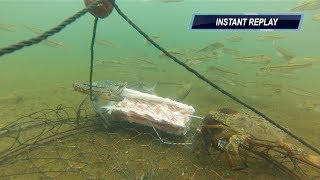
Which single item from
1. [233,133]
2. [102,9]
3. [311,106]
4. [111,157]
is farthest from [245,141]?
[311,106]

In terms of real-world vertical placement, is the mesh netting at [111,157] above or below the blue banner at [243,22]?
below

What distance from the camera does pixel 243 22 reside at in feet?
21.1

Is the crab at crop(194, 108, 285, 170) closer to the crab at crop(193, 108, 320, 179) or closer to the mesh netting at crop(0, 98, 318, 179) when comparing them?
the crab at crop(193, 108, 320, 179)

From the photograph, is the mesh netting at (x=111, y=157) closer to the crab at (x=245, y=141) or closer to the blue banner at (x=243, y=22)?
the crab at (x=245, y=141)

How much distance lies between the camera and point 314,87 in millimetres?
10664

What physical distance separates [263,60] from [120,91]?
20.6 ft

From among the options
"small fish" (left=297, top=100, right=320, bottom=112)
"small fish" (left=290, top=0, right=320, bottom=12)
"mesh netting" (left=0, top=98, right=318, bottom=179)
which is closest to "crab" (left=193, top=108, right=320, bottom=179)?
"mesh netting" (left=0, top=98, right=318, bottom=179)

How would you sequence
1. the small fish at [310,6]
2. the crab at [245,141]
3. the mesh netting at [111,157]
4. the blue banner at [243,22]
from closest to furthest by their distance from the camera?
the crab at [245,141] → the mesh netting at [111,157] → the blue banner at [243,22] → the small fish at [310,6]

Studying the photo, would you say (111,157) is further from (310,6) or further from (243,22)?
(310,6)

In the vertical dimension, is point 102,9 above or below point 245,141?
above

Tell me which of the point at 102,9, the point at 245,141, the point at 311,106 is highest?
the point at 102,9

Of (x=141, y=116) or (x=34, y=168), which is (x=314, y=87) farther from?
(x=34, y=168)

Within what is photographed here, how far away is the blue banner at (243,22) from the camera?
630 cm

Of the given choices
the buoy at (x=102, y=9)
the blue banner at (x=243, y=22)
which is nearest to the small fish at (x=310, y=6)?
the blue banner at (x=243, y=22)
